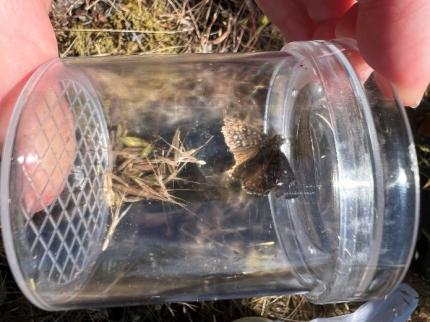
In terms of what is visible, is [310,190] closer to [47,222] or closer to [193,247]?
[193,247]

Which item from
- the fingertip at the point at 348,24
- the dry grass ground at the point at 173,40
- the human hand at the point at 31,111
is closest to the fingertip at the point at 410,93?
the fingertip at the point at 348,24

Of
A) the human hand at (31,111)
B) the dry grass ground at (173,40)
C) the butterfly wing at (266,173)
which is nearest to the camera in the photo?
the human hand at (31,111)

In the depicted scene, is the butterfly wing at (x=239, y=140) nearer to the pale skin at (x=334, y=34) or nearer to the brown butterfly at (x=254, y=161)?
the brown butterfly at (x=254, y=161)

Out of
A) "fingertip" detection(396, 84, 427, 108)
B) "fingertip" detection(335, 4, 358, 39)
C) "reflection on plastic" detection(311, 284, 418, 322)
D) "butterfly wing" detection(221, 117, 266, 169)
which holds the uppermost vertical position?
"fingertip" detection(335, 4, 358, 39)

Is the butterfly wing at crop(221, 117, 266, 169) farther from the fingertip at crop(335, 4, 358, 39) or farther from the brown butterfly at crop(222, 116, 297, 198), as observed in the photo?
the fingertip at crop(335, 4, 358, 39)

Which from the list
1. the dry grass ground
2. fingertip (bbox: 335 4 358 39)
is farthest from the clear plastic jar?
the dry grass ground

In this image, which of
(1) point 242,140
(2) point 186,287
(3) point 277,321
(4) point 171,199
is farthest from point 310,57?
(3) point 277,321

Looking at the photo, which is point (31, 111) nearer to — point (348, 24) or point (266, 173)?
point (266, 173)
